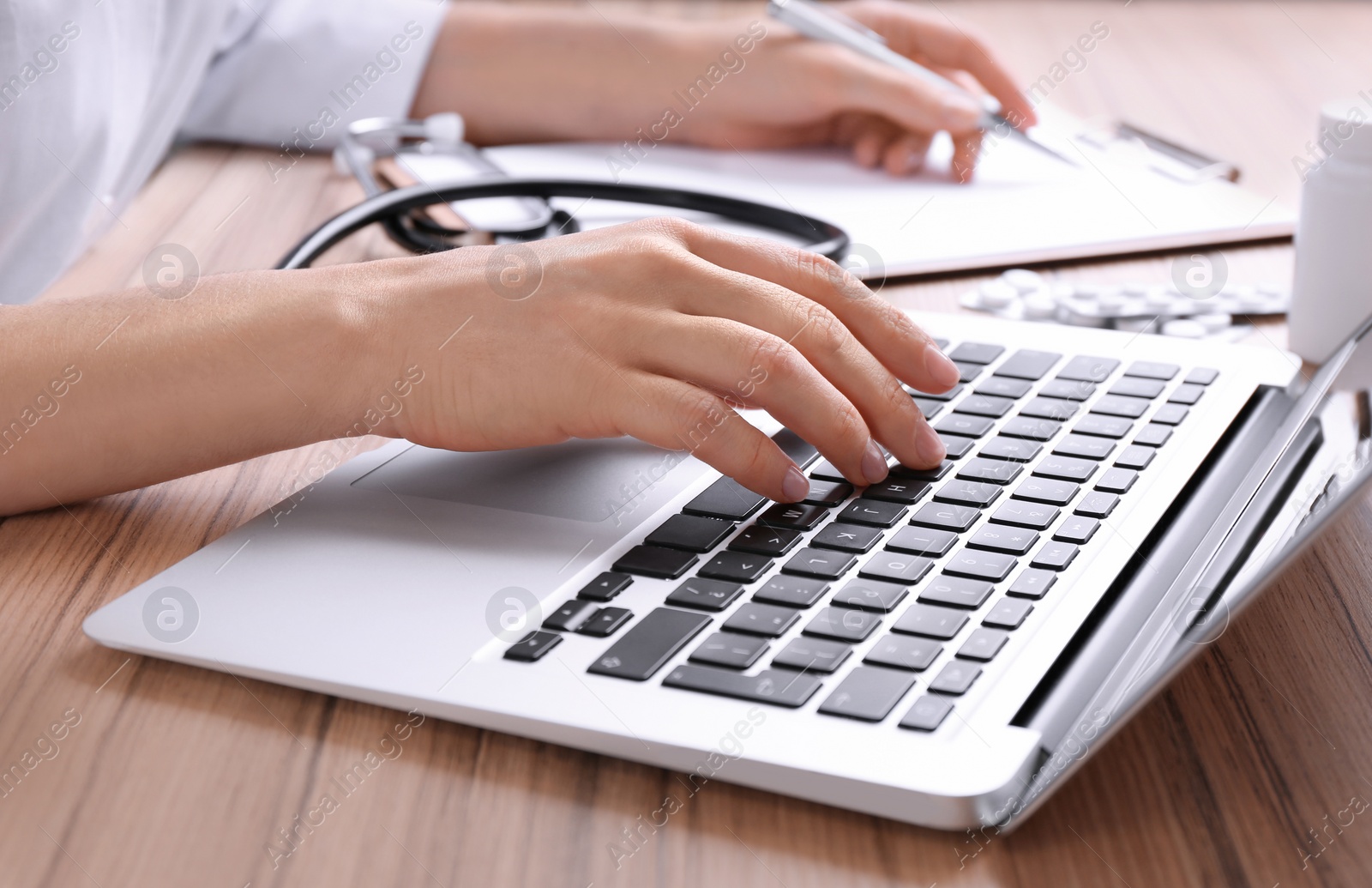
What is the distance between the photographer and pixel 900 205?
2.86 ft

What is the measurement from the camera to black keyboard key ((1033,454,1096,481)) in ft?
1.58

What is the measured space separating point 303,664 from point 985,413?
33 centimetres

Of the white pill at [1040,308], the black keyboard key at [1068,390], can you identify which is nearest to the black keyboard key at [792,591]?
the black keyboard key at [1068,390]

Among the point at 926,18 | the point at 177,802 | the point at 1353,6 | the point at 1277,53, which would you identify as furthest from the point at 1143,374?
the point at 1353,6

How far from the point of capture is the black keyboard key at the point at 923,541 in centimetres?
43

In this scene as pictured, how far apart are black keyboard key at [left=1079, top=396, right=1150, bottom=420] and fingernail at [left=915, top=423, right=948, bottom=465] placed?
0.30 feet

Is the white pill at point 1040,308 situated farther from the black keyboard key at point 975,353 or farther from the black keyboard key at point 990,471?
the black keyboard key at point 990,471

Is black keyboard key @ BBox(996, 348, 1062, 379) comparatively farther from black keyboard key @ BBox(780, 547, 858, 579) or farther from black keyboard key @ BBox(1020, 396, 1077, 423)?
black keyboard key @ BBox(780, 547, 858, 579)

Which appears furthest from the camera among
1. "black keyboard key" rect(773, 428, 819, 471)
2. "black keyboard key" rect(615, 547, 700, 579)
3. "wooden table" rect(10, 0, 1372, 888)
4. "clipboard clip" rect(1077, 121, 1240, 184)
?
"clipboard clip" rect(1077, 121, 1240, 184)

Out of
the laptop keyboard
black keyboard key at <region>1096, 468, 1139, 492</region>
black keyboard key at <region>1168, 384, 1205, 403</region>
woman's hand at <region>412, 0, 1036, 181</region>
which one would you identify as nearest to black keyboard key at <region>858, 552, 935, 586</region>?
the laptop keyboard

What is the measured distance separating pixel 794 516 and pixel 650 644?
11 centimetres

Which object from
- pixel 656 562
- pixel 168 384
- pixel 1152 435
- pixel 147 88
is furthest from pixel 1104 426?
pixel 147 88

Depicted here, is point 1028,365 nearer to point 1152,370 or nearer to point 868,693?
point 1152,370

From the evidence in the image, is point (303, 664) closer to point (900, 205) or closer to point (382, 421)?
point (382, 421)
